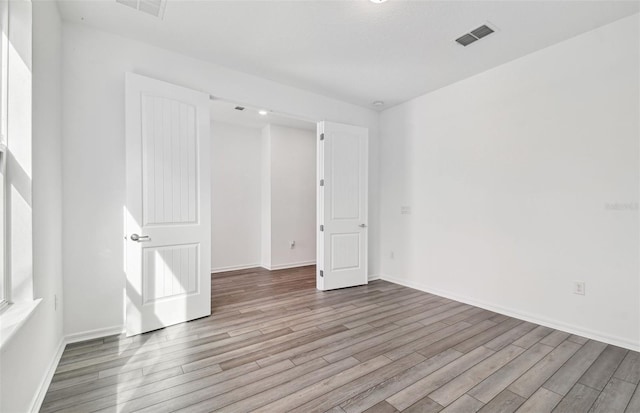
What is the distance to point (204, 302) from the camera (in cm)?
310

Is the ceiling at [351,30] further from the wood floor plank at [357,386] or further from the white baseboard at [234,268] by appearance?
the white baseboard at [234,268]

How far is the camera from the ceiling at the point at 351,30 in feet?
7.75

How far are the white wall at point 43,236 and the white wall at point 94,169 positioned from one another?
11 centimetres

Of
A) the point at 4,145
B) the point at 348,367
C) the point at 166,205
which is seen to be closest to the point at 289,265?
the point at 166,205

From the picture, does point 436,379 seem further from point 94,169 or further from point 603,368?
point 94,169

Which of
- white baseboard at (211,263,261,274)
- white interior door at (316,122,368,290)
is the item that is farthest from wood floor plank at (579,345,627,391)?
white baseboard at (211,263,261,274)

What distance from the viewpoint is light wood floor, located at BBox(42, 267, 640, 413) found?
179 cm

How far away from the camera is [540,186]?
298 centimetres

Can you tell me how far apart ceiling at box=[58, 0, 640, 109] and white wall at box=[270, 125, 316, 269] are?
2160 mm

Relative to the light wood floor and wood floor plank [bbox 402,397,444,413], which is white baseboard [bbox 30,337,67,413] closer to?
the light wood floor

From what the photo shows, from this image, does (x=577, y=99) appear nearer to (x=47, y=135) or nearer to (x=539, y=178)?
(x=539, y=178)

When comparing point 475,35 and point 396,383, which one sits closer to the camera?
point 396,383

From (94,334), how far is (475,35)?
4.18 meters

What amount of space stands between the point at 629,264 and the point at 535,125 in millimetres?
1421
